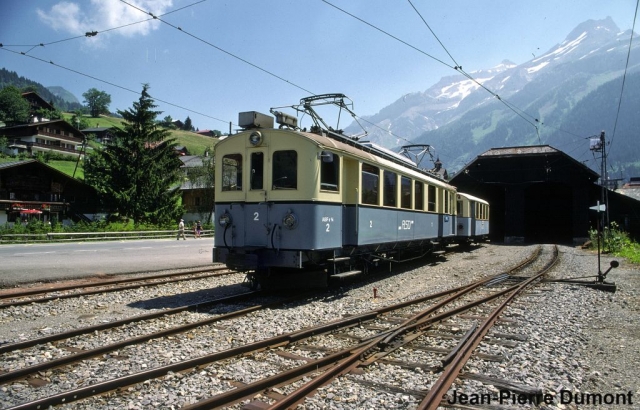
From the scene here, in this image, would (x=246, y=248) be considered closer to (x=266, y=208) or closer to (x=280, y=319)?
(x=266, y=208)

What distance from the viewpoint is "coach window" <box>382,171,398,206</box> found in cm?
1161

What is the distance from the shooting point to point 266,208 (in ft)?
30.8

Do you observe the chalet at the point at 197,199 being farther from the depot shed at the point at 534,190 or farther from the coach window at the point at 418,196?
the coach window at the point at 418,196

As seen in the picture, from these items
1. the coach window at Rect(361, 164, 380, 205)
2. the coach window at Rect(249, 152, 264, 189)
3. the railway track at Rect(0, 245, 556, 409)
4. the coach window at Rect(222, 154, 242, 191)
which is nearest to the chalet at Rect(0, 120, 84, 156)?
the coach window at Rect(222, 154, 242, 191)

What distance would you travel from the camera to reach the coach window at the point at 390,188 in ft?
38.1

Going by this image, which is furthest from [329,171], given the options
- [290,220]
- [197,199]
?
[197,199]

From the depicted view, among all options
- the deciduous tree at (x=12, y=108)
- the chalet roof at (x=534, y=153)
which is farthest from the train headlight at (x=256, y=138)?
the deciduous tree at (x=12, y=108)

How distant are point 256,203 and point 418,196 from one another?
21.4ft

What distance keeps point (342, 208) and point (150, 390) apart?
20.2 feet

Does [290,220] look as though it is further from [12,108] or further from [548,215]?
[12,108]

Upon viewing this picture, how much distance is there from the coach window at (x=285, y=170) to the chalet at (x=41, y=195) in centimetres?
2908

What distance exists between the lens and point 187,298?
9.87m

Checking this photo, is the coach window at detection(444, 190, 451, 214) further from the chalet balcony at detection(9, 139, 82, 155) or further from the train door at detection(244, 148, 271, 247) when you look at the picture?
the chalet balcony at detection(9, 139, 82, 155)

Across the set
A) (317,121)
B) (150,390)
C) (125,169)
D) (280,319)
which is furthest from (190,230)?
(150,390)
